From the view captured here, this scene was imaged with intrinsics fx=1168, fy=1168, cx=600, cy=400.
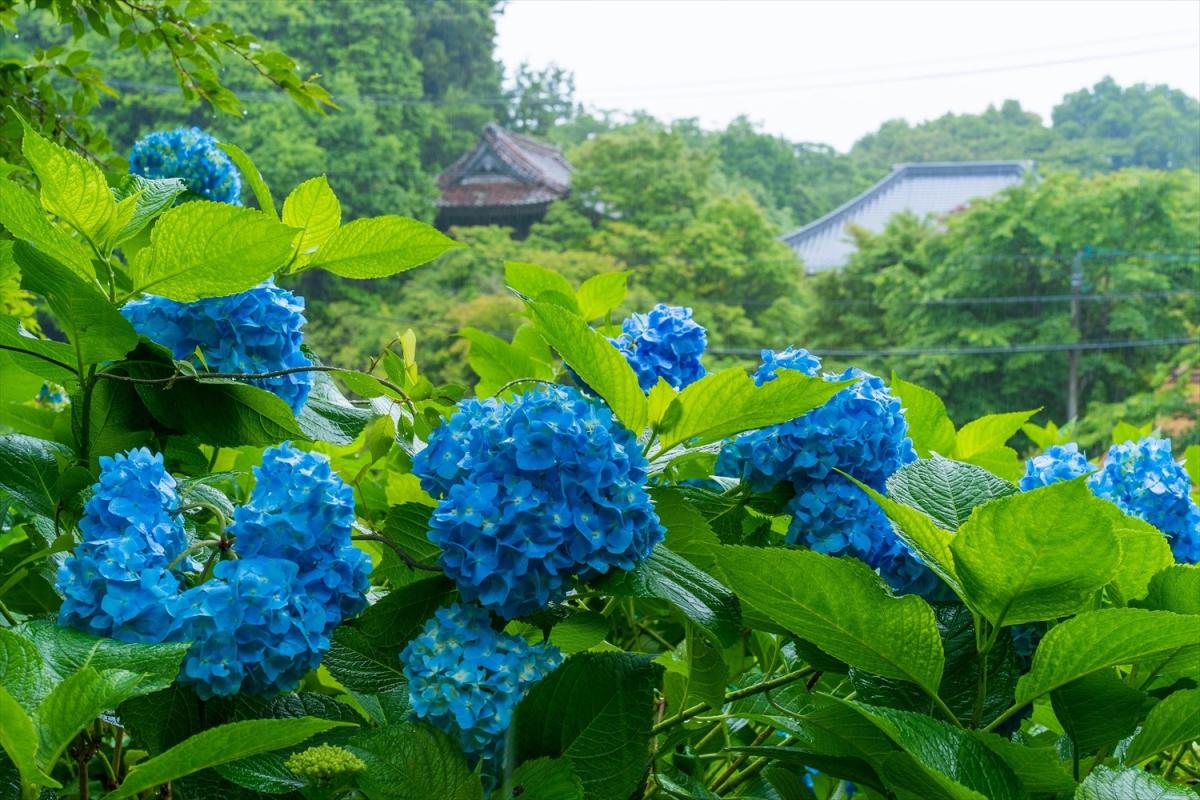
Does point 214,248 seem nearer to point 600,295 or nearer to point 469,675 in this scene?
point 469,675

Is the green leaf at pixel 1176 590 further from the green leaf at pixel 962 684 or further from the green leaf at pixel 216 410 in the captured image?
the green leaf at pixel 216 410

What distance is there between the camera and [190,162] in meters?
0.68

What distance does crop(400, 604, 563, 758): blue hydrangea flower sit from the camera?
0.92 ft

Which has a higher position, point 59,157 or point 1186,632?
point 59,157

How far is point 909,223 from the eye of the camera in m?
11.6

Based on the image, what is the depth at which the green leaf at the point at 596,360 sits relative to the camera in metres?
0.32

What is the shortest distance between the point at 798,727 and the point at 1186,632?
0.36 ft

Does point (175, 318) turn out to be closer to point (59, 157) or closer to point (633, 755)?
point (59, 157)

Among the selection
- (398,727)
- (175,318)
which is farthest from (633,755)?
(175,318)

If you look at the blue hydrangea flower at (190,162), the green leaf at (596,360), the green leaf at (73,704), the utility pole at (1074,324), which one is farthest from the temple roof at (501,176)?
the green leaf at (73,704)

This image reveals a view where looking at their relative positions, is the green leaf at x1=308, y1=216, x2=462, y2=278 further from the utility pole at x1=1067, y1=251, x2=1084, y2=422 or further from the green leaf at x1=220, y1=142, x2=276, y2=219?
the utility pole at x1=1067, y1=251, x2=1084, y2=422

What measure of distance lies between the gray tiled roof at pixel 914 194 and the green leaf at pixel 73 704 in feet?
49.0

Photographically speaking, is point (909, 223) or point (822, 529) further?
point (909, 223)

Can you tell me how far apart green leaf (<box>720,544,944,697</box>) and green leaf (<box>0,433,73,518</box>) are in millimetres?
222
